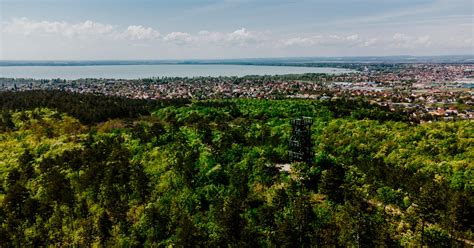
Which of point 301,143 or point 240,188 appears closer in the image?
point 240,188

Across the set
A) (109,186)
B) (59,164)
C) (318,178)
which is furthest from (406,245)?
(59,164)

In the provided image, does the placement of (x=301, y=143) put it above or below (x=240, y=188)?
above

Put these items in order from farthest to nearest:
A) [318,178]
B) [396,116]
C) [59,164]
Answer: [396,116]
[59,164]
[318,178]

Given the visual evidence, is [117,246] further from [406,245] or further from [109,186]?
[406,245]

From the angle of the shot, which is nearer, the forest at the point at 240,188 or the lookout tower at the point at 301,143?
the forest at the point at 240,188

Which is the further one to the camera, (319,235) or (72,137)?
(72,137)
